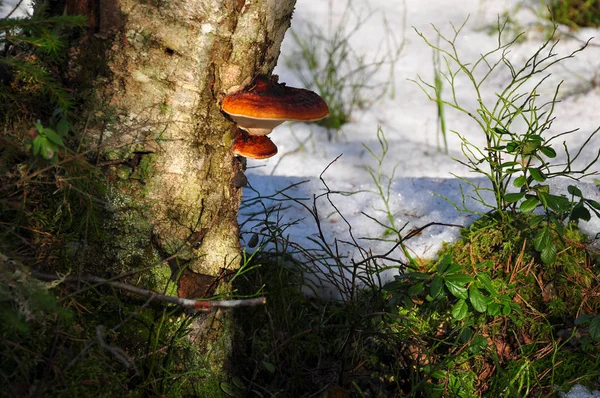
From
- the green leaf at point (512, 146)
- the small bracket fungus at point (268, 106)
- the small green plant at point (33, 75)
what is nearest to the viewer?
the small green plant at point (33, 75)

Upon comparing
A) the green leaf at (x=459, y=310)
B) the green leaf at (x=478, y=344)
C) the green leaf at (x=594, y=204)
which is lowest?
the green leaf at (x=478, y=344)

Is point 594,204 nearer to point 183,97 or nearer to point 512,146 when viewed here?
point 512,146

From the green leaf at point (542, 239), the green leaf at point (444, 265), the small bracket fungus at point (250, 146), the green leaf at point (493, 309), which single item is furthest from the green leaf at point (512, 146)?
the small bracket fungus at point (250, 146)

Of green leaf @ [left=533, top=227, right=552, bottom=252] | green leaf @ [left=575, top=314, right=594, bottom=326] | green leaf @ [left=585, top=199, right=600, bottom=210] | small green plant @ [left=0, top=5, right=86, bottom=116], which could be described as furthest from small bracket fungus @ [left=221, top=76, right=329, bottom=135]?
green leaf @ [left=575, top=314, right=594, bottom=326]

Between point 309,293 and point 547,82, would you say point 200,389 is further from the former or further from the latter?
point 547,82

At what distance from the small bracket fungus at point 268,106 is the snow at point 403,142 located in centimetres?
26

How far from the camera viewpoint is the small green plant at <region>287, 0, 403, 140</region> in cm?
477

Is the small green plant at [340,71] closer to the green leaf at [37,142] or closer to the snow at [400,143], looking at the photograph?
the snow at [400,143]

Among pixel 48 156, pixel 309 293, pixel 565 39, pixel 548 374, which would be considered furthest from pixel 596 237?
pixel 565 39

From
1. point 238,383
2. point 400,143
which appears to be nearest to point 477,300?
point 238,383

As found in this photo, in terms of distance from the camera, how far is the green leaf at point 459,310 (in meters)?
2.30

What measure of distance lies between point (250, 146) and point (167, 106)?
34 cm

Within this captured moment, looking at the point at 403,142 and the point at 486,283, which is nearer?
the point at 486,283

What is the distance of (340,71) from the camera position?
5363 mm
